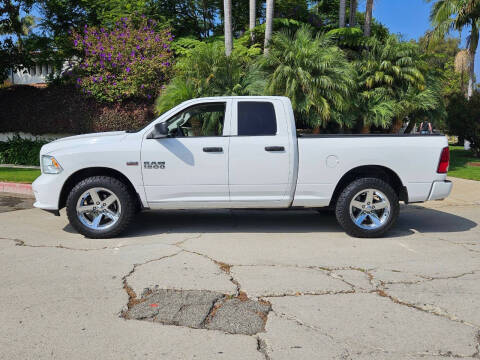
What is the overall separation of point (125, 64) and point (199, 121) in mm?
9065

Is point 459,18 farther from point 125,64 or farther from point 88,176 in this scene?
point 88,176

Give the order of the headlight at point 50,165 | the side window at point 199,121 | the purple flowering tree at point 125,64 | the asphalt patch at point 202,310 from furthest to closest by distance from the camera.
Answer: the purple flowering tree at point 125,64, the side window at point 199,121, the headlight at point 50,165, the asphalt patch at point 202,310

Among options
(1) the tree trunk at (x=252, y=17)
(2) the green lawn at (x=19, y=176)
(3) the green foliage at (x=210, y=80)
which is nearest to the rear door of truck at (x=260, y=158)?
(3) the green foliage at (x=210, y=80)

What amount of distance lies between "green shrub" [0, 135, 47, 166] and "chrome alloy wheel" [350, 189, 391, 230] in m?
13.1

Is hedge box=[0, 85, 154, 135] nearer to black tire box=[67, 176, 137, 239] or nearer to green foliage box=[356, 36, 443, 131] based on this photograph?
green foliage box=[356, 36, 443, 131]

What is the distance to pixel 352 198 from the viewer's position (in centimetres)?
609

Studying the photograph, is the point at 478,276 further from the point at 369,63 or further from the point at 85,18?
the point at 85,18

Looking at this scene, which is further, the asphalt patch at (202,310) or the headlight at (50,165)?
the headlight at (50,165)

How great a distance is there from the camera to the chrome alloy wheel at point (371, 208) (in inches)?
242

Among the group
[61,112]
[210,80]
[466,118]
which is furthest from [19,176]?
[466,118]

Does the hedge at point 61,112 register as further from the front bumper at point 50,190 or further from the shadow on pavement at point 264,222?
the front bumper at point 50,190

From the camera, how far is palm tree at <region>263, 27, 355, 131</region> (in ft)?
40.4

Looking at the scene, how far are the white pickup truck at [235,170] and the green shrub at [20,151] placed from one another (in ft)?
35.8

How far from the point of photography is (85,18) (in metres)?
18.0
